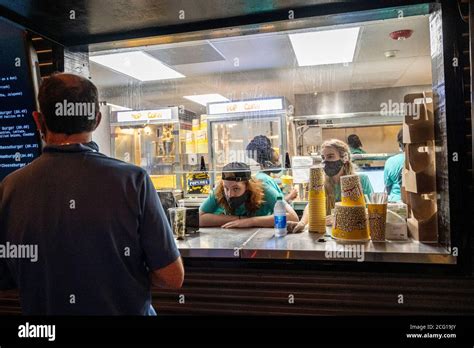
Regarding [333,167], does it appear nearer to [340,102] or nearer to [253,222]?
[253,222]

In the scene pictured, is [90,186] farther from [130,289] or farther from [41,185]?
[130,289]

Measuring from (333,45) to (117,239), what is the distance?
354 centimetres

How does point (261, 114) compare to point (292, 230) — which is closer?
point (292, 230)

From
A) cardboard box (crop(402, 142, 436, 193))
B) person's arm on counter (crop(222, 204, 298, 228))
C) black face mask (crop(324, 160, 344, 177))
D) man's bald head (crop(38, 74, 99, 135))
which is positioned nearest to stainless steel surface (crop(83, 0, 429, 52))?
cardboard box (crop(402, 142, 436, 193))

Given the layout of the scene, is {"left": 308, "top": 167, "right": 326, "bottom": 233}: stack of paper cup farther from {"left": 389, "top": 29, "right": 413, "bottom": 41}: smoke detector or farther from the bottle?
{"left": 389, "top": 29, "right": 413, "bottom": 41}: smoke detector

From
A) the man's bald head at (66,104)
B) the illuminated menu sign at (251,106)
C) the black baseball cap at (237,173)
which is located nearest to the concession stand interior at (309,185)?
the black baseball cap at (237,173)

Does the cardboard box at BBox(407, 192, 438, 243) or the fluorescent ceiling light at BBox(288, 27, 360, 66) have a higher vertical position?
the fluorescent ceiling light at BBox(288, 27, 360, 66)

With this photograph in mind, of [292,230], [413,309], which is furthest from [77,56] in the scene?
[413,309]

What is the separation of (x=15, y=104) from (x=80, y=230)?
1.69 m

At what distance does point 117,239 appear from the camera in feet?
4.09

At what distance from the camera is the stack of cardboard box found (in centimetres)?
204

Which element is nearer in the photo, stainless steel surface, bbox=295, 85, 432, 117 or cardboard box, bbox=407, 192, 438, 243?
cardboard box, bbox=407, 192, 438, 243

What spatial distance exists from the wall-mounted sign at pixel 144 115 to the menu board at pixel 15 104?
2267 millimetres

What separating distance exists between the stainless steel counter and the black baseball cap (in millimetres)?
628
